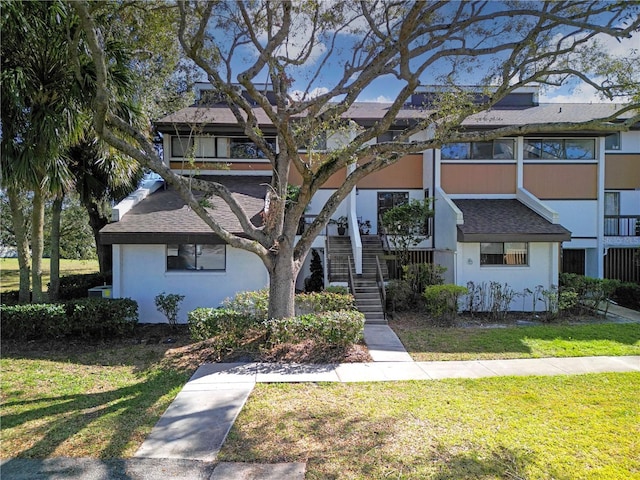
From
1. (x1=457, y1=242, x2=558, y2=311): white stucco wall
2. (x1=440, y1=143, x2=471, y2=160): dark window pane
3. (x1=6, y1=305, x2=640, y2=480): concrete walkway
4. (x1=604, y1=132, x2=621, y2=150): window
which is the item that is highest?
(x1=604, y1=132, x2=621, y2=150): window

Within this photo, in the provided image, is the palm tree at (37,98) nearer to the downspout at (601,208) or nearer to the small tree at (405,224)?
the small tree at (405,224)

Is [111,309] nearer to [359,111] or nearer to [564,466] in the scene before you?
[564,466]

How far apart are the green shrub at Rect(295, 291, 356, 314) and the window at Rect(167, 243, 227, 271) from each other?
2.98 m

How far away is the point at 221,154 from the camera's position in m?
15.9

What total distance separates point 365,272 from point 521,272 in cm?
545

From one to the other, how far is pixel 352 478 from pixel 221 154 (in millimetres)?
13983

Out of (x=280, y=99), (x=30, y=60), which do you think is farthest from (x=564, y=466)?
(x=30, y=60)

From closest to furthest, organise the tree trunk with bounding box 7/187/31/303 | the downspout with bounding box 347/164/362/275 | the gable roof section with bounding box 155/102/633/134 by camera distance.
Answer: the tree trunk with bounding box 7/187/31/303
the downspout with bounding box 347/164/362/275
the gable roof section with bounding box 155/102/633/134

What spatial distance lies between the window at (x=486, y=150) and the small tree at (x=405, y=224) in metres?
3.06

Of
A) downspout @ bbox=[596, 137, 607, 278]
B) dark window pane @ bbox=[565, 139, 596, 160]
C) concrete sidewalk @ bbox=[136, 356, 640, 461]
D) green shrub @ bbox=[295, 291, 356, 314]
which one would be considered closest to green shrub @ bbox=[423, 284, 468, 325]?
green shrub @ bbox=[295, 291, 356, 314]

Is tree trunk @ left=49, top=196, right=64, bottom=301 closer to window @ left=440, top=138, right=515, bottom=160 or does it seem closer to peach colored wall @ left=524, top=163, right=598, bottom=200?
window @ left=440, top=138, right=515, bottom=160

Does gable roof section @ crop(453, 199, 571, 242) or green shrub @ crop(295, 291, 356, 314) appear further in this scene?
gable roof section @ crop(453, 199, 571, 242)

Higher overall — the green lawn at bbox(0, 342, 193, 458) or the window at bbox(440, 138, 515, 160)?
the window at bbox(440, 138, 515, 160)

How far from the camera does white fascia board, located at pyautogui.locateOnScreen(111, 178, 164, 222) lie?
453 inches
